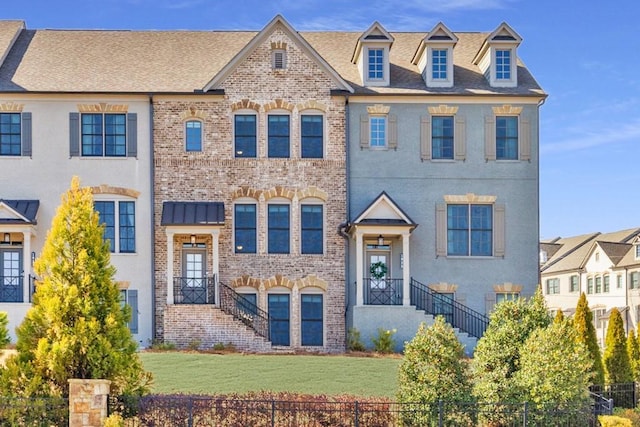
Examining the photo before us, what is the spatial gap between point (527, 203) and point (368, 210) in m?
5.84

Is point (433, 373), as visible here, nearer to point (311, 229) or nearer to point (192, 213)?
point (311, 229)

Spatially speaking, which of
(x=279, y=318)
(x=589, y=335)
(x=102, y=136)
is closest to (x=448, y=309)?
(x=279, y=318)

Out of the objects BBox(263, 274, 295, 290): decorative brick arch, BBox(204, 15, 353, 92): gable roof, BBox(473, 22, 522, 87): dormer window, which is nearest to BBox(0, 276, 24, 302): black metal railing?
BBox(263, 274, 295, 290): decorative brick arch

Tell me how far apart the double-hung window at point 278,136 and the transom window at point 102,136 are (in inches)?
199

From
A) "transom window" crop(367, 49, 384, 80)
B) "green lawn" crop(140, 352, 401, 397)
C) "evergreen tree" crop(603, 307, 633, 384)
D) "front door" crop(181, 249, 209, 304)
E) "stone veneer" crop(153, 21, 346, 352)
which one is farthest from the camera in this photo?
"transom window" crop(367, 49, 384, 80)

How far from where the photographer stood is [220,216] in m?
27.2

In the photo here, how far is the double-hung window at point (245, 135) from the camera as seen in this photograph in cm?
2819

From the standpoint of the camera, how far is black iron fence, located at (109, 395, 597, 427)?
16438 mm

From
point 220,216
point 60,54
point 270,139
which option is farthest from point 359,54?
point 60,54

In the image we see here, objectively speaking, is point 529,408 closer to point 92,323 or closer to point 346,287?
point 92,323

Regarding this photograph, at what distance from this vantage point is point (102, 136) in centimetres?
2800

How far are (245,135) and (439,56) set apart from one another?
7.61 metres

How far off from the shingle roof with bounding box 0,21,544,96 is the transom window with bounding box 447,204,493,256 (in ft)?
13.9

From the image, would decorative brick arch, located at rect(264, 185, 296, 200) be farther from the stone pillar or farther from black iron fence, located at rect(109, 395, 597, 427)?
the stone pillar
